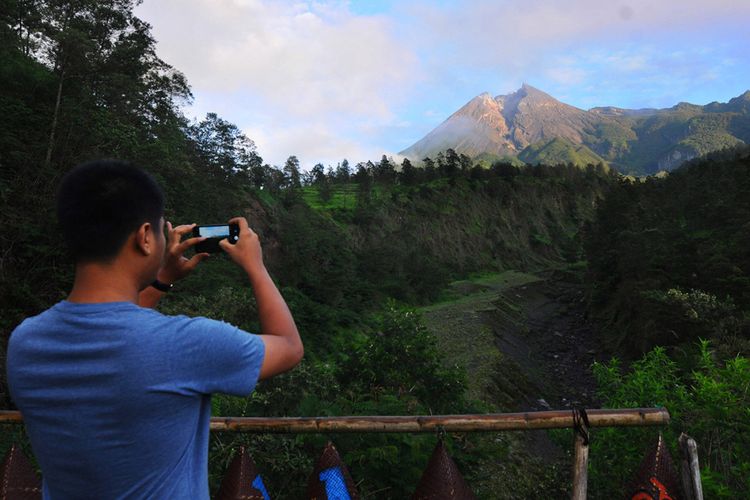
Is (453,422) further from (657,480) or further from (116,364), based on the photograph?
(116,364)

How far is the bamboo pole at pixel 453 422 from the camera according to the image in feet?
6.85

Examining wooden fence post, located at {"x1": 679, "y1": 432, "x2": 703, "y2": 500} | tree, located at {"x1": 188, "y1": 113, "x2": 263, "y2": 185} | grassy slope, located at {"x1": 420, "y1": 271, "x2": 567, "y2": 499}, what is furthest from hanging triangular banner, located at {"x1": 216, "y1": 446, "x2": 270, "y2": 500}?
tree, located at {"x1": 188, "y1": 113, "x2": 263, "y2": 185}

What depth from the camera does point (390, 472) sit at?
4.84m

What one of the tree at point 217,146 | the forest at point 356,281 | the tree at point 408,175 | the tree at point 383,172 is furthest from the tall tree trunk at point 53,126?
the tree at point 408,175

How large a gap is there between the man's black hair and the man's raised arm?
0.30 meters

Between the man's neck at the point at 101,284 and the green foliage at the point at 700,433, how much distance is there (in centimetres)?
386

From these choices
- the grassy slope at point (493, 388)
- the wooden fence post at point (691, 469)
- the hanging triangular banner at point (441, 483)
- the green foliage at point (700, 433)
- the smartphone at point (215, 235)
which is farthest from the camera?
the grassy slope at point (493, 388)

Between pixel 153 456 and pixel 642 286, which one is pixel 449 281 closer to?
pixel 642 286

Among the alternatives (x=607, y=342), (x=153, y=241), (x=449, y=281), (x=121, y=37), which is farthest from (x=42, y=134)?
(x=449, y=281)

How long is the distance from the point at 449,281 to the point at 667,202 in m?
18.0

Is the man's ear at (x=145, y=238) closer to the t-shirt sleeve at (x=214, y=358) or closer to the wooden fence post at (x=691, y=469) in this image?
the t-shirt sleeve at (x=214, y=358)

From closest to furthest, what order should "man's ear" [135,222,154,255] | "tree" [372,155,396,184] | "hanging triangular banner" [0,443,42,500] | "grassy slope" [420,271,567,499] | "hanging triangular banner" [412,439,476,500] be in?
"man's ear" [135,222,154,255], "hanging triangular banner" [412,439,476,500], "hanging triangular banner" [0,443,42,500], "grassy slope" [420,271,567,499], "tree" [372,155,396,184]

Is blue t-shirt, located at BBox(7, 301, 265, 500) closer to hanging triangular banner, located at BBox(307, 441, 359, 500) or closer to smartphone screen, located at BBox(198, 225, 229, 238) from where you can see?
smartphone screen, located at BBox(198, 225, 229, 238)

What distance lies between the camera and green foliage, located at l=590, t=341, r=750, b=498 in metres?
3.77
